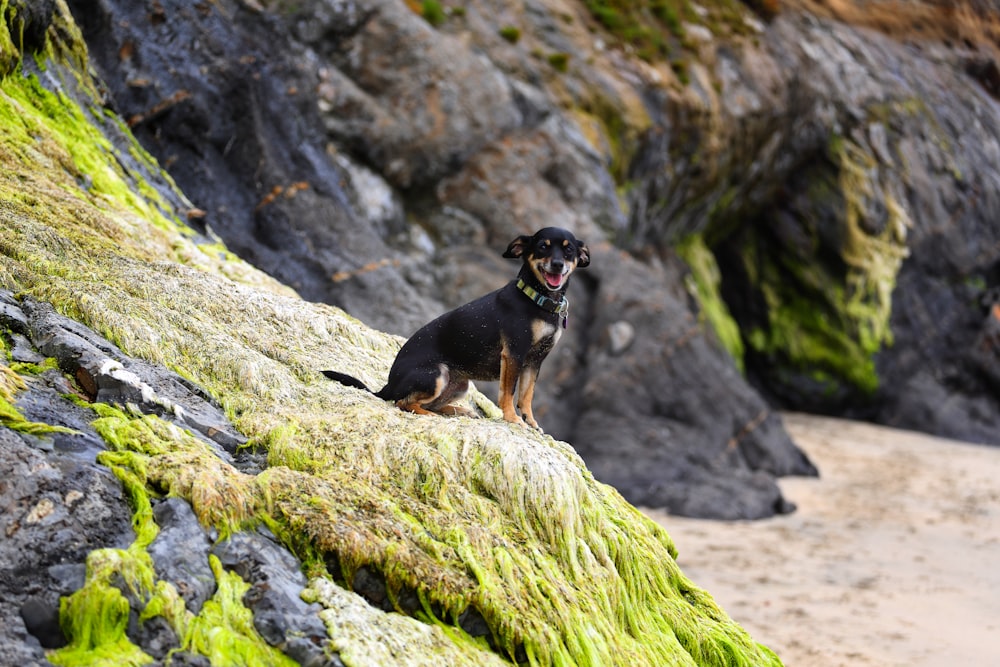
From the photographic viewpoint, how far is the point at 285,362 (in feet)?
19.7

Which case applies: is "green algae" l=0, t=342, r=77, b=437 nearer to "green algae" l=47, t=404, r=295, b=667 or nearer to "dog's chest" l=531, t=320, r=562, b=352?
"green algae" l=47, t=404, r=295, b=667

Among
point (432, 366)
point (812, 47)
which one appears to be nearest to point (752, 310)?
point (812, 47)

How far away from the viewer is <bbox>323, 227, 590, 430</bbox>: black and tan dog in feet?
19.4

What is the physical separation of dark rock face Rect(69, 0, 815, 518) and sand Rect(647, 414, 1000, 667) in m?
1.06

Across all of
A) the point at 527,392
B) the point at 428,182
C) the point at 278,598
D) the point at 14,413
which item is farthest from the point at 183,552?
the point at 428,182

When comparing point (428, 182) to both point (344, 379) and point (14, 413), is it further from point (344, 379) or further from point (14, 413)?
point (14, 413)

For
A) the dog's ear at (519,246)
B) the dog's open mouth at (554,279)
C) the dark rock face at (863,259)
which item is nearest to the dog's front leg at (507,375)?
the dog's open mouth at (554,279)

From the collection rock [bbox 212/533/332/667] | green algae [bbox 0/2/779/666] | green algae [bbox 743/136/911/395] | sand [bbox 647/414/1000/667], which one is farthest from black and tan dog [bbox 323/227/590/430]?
green algae [bbox 743/136/911/395]

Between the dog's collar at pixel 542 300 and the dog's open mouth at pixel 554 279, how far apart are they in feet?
0.34

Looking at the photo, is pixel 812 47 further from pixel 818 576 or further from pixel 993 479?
pixel 818 576

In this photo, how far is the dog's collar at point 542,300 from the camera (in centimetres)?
598

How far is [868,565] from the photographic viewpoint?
11852 mm

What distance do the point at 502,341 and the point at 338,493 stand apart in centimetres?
187

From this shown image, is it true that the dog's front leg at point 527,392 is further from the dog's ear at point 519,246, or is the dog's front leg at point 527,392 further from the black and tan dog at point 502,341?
the dog's ear at point 519,246
